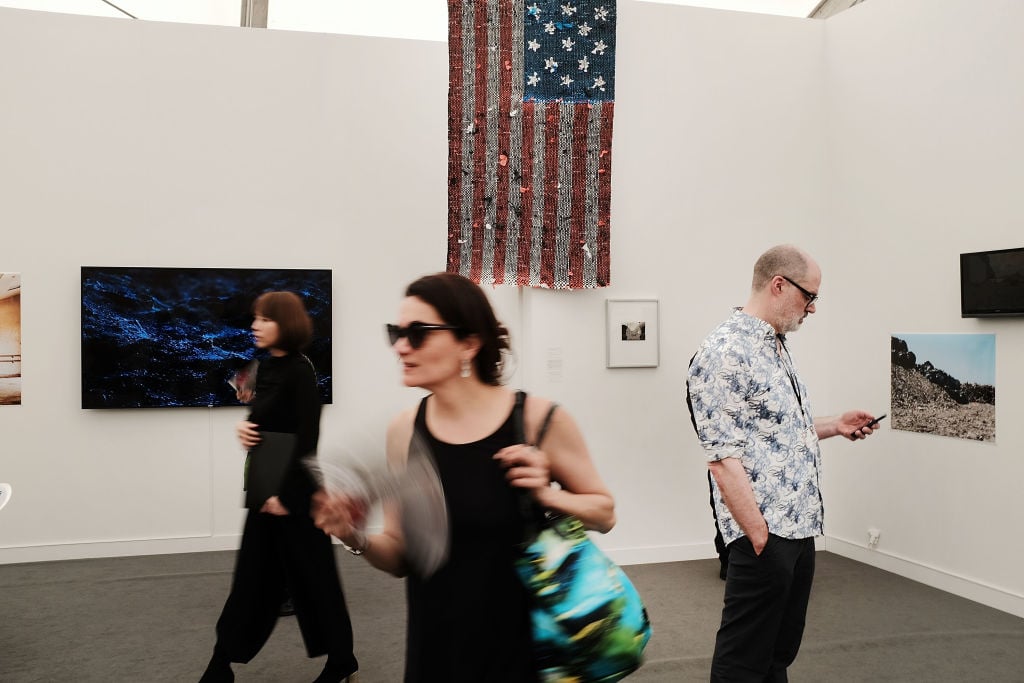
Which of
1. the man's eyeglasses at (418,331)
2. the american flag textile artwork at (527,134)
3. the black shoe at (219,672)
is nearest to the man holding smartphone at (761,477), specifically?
the man's eyeglasses at (418,331)

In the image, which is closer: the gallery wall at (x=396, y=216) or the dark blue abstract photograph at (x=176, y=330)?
the gallery wall at (x=396, y=216)

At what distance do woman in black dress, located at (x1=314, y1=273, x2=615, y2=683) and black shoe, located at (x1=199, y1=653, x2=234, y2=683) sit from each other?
6.94 feet

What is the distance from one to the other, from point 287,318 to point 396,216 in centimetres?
336

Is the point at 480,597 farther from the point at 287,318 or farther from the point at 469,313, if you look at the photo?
the point at 287,318

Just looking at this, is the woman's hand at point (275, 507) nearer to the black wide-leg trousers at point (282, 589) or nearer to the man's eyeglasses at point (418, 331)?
the black wide-leg trousers at point (282, 589)

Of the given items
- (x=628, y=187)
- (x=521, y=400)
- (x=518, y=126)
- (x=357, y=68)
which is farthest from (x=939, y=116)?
(x=521, y=400)

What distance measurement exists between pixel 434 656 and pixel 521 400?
1.91 feet

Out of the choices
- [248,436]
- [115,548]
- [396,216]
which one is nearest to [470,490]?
[248,436]

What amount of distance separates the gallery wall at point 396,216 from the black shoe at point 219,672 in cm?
328

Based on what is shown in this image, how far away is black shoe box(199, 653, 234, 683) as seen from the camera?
3658 mm

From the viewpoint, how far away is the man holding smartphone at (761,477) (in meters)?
2.89

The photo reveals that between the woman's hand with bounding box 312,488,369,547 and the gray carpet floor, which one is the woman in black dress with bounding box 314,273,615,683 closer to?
the woman's hand with bounding box 312,488,369,547

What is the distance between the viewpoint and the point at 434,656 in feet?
6.02

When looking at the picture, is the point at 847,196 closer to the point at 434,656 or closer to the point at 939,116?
the point at 939,116
